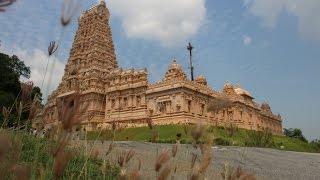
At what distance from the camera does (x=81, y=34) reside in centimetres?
5706

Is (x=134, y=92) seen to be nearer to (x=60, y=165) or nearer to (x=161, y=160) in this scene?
(x=161, y=160)

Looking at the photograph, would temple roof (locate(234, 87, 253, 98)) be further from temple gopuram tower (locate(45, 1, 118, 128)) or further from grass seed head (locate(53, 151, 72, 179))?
grass seed head (locate(53, 151, 72, 179))

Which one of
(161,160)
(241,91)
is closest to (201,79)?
(241,91)

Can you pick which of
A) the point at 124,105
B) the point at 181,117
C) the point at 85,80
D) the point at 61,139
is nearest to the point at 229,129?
the point at 61,139

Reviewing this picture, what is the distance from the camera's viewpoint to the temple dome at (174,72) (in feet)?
140

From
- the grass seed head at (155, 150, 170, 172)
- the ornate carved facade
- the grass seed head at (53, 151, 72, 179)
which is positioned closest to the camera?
the grass seed head at (53, 151, 72, 179)

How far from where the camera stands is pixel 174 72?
4291 cm

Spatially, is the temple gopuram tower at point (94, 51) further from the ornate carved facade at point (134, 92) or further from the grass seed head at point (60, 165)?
the grass seed head at point (60, 165)

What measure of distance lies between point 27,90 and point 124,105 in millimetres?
42603

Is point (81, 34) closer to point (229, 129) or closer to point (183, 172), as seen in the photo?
point (183, 172)

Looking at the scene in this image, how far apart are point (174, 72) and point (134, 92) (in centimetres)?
575

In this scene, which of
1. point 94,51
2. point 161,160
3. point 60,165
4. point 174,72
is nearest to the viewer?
point 60,165

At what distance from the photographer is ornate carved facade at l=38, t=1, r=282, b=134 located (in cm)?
3950

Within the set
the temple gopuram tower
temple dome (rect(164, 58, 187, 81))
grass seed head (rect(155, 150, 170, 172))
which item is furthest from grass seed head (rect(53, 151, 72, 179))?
the temple gopuram tower
